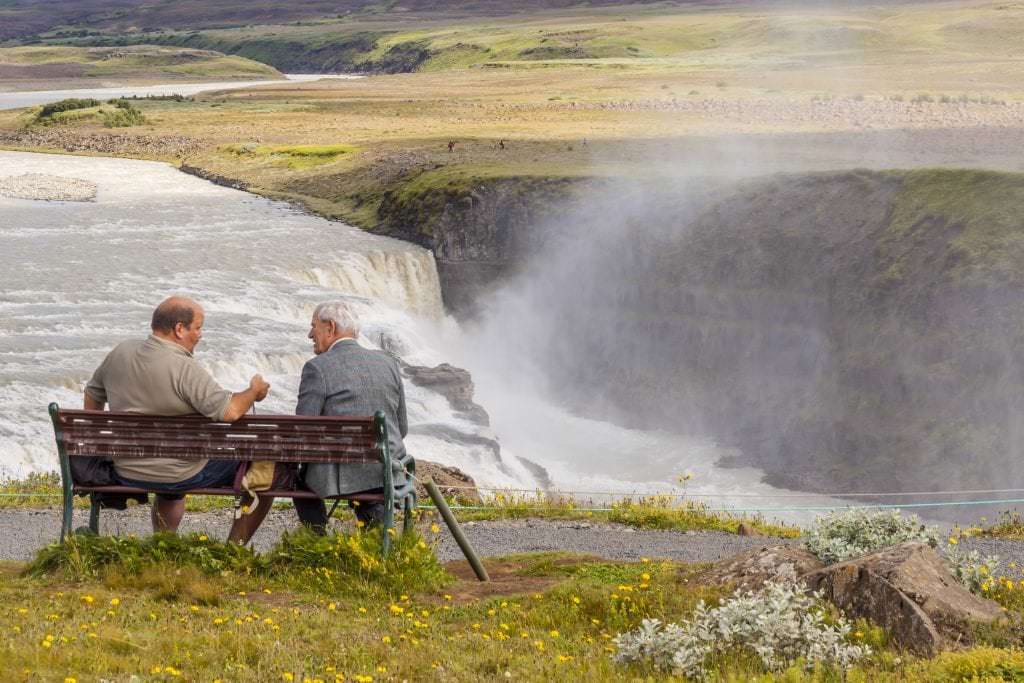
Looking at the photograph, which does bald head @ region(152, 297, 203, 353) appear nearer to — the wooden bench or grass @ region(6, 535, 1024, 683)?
the wooden bench

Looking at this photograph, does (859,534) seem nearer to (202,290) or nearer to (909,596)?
(909,596)

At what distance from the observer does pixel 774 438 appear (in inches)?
1251

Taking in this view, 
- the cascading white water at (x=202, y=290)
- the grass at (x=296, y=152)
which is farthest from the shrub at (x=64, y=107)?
the cascading white water at (x=202, y=290)

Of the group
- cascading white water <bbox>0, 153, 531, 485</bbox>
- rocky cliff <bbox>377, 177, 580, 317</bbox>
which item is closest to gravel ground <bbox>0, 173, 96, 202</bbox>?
cascading white water <bbox>0, 153, 531, 485</bbox>

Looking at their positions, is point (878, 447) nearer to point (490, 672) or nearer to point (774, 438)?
point (774, 438)

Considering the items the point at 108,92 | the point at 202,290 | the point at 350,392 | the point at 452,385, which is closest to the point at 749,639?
the point at 350,392

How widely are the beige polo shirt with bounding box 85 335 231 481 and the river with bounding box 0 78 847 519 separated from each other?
1120 cm

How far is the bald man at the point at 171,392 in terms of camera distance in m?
9.05

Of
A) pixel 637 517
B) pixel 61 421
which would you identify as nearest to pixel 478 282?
pixel 637 517

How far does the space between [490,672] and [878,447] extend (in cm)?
2349

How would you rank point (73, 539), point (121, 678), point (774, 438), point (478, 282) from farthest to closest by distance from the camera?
1. point (478, 282)
2. point (774, 438)
3. point (73, 539)
4. point (121, 678)

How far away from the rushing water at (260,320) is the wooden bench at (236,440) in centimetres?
1117

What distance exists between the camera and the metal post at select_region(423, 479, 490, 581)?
927cm

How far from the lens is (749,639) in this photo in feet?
24.6
